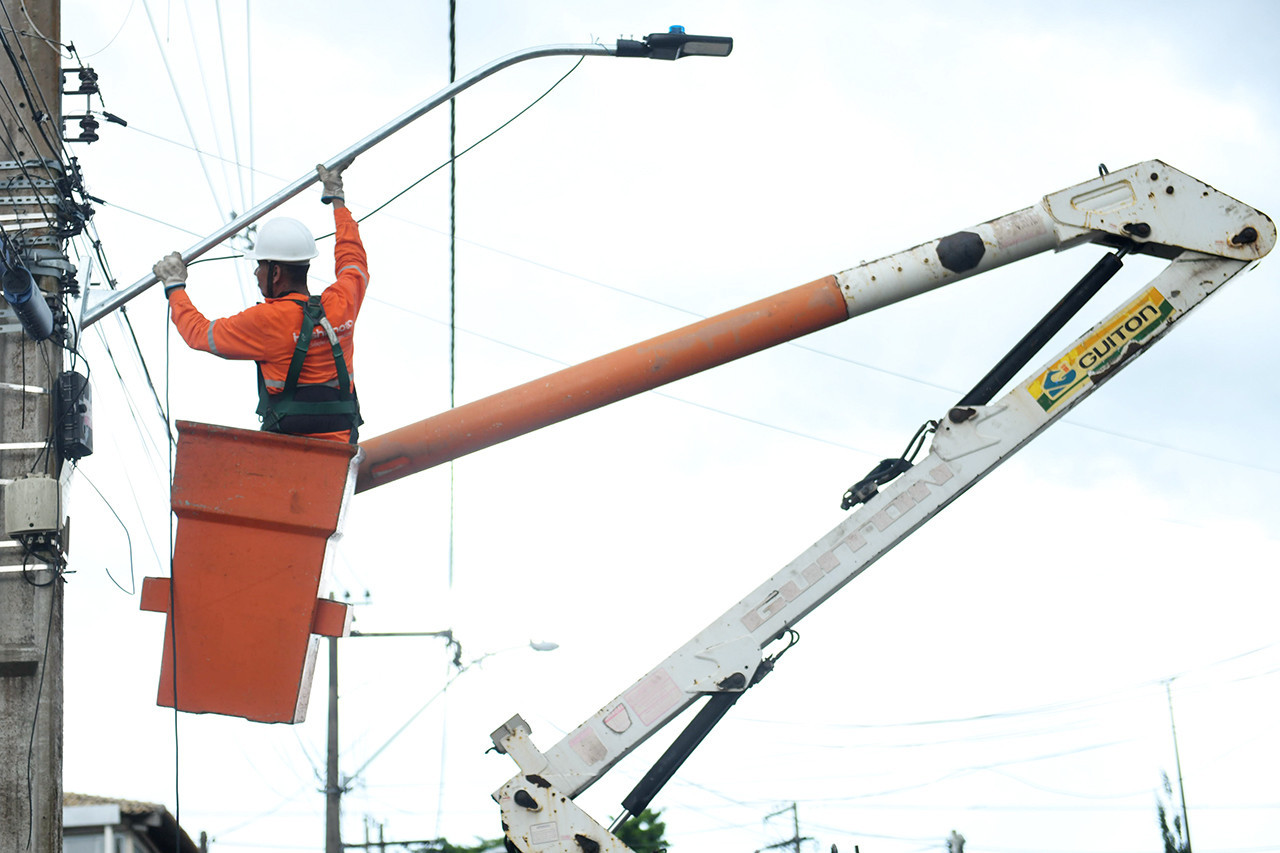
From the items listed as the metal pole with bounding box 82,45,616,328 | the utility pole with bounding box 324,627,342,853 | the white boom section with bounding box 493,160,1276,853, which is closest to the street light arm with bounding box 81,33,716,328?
the metal pole with bounding box 82,45,616,328

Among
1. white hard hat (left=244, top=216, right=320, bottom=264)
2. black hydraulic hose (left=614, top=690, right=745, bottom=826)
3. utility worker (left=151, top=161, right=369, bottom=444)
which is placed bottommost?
black hydraulic hose (left=614, top=690, right=745, bottom=826)

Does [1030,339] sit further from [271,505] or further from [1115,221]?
[271,505]

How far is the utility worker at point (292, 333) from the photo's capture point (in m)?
5.89

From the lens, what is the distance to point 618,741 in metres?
5.92

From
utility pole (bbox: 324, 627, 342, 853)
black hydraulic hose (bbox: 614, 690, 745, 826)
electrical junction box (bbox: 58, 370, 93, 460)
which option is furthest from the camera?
utility pole (bbox: 324, 627, 342, 853)

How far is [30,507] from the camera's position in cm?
679

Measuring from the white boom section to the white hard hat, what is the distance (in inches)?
83.8

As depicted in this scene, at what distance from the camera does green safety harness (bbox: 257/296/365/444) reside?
233 inches

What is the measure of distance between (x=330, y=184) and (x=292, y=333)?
3.59ft

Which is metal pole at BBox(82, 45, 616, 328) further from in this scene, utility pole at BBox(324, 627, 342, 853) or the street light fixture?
utility pole at BBox(324, 627, 342, 853)

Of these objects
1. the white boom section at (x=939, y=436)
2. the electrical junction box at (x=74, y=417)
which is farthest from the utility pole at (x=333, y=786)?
the white boom section at (x=939, y=436)

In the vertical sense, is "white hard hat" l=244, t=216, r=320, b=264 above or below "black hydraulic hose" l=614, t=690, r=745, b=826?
above

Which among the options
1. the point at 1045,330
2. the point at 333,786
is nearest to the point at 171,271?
the point at 1045,330

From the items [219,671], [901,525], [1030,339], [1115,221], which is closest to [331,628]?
[219,671]
